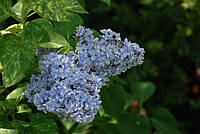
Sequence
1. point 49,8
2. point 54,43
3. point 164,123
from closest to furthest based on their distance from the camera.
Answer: point 49,8 → point 54,43 → point 164,123

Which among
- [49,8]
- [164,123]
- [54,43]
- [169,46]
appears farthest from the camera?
[169,46]

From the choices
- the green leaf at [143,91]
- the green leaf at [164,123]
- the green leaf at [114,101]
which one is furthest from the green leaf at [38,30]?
the green leaf at [143,91]

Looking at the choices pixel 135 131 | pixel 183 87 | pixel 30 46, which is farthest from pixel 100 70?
pixel 183 87

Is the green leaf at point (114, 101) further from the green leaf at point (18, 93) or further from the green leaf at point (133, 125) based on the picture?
the green leaf at point (18, 93)

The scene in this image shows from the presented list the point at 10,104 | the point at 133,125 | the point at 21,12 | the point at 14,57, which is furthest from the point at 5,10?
the point at 133,125

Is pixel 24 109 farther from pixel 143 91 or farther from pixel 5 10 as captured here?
pixel 143 91

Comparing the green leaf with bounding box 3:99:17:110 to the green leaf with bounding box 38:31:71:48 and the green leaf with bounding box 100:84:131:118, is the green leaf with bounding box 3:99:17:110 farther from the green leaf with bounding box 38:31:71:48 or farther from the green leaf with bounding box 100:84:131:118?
the green leaf with bounding box 100:84:131:118

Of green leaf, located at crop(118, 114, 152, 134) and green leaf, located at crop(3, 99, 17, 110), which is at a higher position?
green leaf, located at crop(3, 99, 17, 110)

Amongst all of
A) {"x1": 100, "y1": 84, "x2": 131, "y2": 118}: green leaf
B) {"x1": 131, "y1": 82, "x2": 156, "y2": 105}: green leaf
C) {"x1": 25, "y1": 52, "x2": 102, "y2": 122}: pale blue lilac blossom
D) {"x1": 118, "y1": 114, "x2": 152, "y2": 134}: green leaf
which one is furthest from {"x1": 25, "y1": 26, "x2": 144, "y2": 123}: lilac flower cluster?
{"x1": 131, "y1": 82, "x2": 156, "y2": 105}: green leaf
